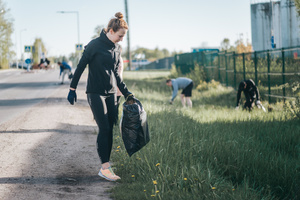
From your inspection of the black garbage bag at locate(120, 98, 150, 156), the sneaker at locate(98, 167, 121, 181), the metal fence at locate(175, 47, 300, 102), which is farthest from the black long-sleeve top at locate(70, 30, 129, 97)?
the metal fence at locate(175, 47, 300, 102)

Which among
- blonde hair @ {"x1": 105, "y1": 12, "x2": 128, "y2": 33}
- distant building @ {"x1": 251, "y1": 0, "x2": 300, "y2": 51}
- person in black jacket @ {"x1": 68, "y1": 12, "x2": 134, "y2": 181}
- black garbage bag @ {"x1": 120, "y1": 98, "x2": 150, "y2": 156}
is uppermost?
distant building @ {"x1": 251, "y1": 0, "x2": 300, "y2": 51}

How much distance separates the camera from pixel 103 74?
4.93 metres

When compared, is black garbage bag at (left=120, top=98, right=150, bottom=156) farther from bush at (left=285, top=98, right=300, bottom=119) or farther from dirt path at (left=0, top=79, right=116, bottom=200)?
bush at (left=285, top=98, right=300, bottom=119)

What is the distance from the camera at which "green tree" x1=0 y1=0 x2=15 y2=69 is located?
66.6 metres

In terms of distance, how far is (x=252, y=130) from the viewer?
848cm

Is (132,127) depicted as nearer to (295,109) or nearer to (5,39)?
(295,109)

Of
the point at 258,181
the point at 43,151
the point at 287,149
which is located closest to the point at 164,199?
the point at 258,181

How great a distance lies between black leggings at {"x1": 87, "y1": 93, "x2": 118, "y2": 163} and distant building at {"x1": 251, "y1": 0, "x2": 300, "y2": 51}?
21.4 metres

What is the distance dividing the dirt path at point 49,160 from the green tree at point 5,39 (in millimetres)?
61692

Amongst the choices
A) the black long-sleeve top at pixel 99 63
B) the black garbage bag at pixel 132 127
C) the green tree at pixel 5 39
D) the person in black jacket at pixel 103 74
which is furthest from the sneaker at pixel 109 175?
the green tree at pixel 5 39

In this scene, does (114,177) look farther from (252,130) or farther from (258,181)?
(252,130)

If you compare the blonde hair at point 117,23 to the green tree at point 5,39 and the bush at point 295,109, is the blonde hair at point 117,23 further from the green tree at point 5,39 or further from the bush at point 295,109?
the green tree at point 5,39

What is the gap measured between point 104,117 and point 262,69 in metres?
10.9

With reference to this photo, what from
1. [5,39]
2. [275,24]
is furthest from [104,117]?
[5,39]
